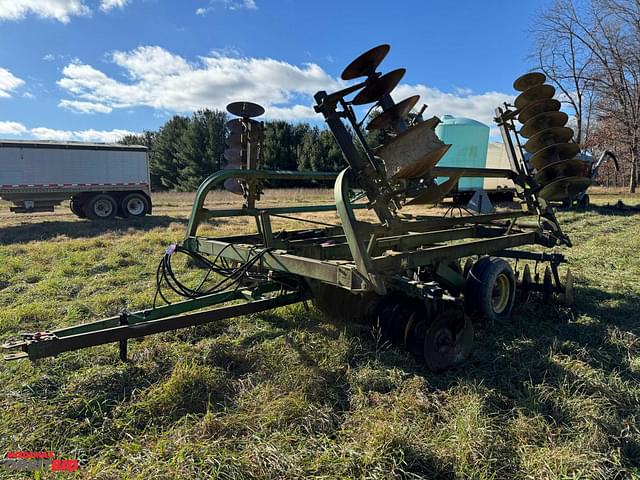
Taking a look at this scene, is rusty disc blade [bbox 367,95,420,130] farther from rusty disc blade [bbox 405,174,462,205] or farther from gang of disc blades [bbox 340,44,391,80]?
rusty disc blade [bbox 405,174,462,205]

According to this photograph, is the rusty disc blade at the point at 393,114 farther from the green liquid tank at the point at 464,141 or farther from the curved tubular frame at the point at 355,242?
the green liquid tank at the point at 464,141

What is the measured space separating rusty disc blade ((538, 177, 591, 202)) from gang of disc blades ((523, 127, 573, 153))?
19.4 inches

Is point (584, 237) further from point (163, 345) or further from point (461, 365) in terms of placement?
point (163, 345)

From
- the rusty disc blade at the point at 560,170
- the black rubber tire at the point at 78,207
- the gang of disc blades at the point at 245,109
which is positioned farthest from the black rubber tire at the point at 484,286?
the black rubber tire at the point at 78,207

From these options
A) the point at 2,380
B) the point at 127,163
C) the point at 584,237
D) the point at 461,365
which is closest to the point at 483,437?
the point at 461,365

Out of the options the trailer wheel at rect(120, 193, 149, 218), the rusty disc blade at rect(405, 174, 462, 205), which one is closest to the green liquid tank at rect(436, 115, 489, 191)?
the trailer wheel at rect(120, 193, 149, 218)

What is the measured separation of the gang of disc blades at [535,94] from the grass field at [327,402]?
250 centimetres

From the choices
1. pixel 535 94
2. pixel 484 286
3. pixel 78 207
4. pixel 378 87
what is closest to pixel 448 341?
pixel 484 286

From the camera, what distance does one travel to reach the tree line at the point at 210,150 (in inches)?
1510

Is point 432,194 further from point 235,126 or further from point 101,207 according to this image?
point 101,207

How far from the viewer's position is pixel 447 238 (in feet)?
14.5

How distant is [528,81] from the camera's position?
493 cm

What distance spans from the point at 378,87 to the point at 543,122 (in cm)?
277

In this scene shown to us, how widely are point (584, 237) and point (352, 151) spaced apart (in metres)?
9.03
